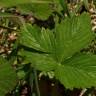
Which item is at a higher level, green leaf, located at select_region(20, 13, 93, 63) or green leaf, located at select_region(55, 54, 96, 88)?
green leaf, located at select_region(20, 13, 93, 63)

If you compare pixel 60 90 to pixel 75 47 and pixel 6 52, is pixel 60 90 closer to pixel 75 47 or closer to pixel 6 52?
pixel 75 47

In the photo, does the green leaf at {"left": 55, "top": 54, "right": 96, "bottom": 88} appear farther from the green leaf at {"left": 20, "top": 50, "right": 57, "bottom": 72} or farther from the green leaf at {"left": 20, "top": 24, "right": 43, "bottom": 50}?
the green leaf at {"left": 20, "top": 24, "right": 43, "bottom": 50}

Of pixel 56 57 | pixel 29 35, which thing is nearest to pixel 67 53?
pixel 56 57

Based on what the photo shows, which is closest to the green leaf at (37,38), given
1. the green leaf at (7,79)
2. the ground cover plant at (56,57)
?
the ground cover plant at (56,57)

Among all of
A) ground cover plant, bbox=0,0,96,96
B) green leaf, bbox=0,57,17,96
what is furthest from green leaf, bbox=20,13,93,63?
green leaf, bbox=0,57,17,96

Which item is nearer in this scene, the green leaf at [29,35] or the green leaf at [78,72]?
the green leaf at [78,72]

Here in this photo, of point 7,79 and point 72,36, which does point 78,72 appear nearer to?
point 72,36

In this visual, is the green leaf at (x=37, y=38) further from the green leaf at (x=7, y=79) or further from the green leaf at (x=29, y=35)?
the green leaf at (x=7, y=79)

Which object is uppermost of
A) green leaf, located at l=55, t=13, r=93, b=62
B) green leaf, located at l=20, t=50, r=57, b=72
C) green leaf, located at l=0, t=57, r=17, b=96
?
green leaf, located at l=55, t=13, r=93, b=62
